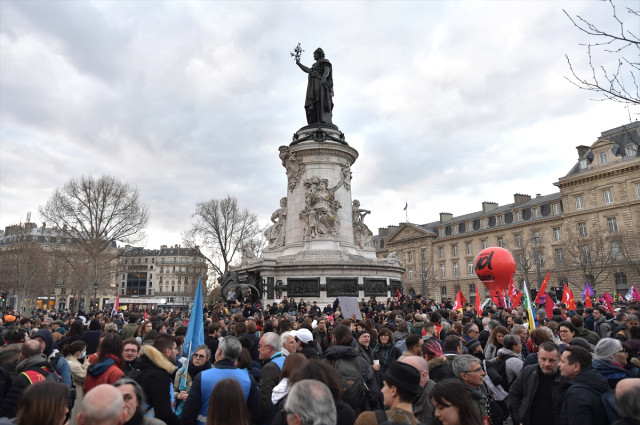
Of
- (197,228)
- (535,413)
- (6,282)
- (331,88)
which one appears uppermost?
(331,88)

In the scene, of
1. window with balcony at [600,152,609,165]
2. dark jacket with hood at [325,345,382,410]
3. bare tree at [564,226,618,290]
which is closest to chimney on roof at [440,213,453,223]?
bare tree at [564,226,618,290]

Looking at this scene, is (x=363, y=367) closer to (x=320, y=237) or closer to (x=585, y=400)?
(x=585, y=400)

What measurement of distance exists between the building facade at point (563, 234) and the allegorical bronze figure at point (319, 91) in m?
25.7

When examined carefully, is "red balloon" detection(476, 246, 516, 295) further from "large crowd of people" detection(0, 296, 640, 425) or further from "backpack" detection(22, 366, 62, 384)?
"backpack" detection(22, 366, 62, 384)

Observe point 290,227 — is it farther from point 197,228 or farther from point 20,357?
point 197,228

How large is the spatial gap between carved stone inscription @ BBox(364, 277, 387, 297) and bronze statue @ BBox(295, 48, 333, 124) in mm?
10209

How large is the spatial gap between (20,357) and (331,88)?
2412 centimetres

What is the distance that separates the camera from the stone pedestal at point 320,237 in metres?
21.7

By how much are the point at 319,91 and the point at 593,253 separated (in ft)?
131

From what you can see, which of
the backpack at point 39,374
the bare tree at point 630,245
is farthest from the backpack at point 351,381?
the bare tree at point 630,245

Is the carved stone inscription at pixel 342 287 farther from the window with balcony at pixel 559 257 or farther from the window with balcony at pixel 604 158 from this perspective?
the window with balcony at pixel 604 158

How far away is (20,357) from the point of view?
17.7ft

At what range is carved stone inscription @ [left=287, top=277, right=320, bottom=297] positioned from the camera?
21.5 meters

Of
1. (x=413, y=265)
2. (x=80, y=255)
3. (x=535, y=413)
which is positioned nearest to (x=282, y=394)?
(x=535, y=413)
